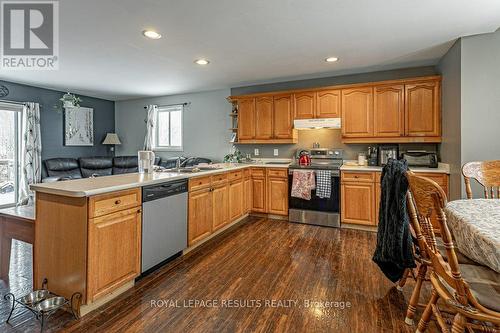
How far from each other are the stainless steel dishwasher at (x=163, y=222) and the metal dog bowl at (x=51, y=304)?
0.61 m

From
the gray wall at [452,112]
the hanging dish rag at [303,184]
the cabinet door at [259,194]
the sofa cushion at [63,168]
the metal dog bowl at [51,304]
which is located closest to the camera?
the metal dog bowl at [51,304]

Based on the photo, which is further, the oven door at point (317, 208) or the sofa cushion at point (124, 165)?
the sofa cushion at point (124, 165)

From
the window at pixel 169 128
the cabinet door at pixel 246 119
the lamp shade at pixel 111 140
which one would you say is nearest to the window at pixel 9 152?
the lamp shade at pixel 111 140

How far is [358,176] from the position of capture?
3848 mm

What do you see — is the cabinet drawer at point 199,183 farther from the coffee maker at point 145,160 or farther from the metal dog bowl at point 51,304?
the metal dog bowl at point 51,304

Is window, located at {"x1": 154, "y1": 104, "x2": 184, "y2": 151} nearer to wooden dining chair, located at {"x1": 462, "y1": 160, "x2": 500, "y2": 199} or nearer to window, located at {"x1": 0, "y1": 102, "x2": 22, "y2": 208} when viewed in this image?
window, located at {"x1": 0, "y1": 102, "x2": 22, "y2": 208}

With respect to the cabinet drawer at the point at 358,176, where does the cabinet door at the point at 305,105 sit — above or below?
above

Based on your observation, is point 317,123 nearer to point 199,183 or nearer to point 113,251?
point 199,183

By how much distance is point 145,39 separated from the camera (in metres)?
3.04

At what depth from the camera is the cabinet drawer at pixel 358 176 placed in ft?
12.4

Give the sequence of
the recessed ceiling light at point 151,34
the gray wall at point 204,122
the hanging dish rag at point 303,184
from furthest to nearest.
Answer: the gray wall at point 204,122, the hanging dish rag at point 303,184, the recessed ceiling light at point 151,34

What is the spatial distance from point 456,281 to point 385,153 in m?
3.26

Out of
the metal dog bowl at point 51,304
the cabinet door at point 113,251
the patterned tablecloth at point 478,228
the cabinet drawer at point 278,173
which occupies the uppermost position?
the cabinet drawer at point 278,173

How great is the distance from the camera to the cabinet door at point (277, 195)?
4371 millimetres
